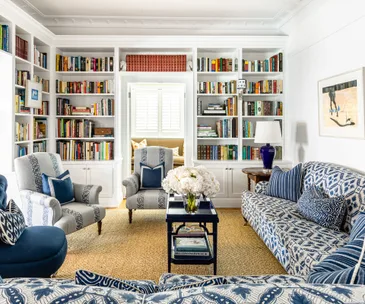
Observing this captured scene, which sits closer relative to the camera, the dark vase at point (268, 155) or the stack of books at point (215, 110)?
the dark vase at point (268, 155)

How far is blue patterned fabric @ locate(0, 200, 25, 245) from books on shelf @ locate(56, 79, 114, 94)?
3.25m

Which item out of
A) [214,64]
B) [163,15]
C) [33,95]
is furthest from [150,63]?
[33,95]

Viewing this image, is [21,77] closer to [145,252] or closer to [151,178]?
[151,178]

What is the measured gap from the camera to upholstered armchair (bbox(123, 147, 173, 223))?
4.25 m

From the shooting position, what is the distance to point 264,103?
216 inches

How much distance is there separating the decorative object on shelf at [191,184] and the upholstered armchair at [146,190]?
125 cm

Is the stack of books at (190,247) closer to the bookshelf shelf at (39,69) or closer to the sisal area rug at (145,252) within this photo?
the sisal area rug at (145,252)

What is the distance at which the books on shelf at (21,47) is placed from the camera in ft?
13.7

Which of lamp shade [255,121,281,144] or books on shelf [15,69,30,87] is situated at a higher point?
books on shelf [15,69,30,87]

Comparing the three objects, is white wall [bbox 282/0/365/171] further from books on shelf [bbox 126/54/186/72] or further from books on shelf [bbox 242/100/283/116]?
books on shelf [bbox 126/54/186/72]

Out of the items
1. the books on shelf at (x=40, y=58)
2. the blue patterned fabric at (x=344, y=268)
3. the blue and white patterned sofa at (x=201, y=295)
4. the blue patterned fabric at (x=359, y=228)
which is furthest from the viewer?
the books on shelf at (x=40, y=58)

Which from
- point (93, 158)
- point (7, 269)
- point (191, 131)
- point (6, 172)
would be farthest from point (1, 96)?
point (191, 131)

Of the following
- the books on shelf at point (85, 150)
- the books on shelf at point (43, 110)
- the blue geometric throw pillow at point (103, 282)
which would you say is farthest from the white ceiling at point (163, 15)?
the blue geometric throw pillow at point (103, 282)

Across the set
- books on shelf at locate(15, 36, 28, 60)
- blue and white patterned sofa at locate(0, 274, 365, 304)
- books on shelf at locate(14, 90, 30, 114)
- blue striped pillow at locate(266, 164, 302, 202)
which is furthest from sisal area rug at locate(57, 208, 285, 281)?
books on shelf at locate(15, 36, 28, 60)
